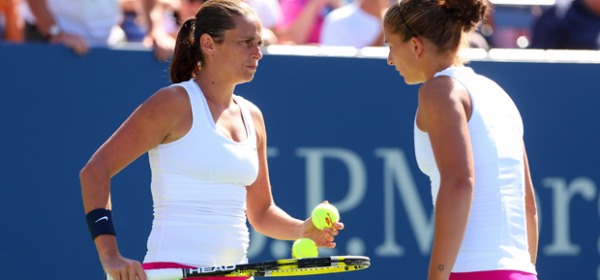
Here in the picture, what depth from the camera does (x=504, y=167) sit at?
344 cm

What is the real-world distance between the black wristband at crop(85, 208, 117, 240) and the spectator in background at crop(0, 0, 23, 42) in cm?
272

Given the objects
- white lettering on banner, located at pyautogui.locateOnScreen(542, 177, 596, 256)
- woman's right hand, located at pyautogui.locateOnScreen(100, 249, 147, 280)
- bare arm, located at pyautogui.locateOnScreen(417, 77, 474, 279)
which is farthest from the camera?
white lettering on banner, located at pyautogui.locateOnScreen(542, 177, 596, 256)

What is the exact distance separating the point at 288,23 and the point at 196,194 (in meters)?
4.24

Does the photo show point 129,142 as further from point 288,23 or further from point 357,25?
point 288,23

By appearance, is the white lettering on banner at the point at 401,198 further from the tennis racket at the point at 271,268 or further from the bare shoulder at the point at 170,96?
the bare shoulder at the point at 170,96

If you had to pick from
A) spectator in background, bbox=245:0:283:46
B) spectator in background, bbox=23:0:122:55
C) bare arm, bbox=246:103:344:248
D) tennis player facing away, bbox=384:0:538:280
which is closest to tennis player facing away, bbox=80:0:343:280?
bare arm, bbox=246:103:344:248

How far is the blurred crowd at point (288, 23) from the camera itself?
6121 mm

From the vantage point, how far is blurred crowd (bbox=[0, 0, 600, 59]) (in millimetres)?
6121

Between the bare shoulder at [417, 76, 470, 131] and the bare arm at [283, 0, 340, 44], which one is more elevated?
the bare arm at [283, 0, 340, 44]

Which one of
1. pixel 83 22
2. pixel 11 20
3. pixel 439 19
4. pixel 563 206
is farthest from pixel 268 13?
pixel 439 19

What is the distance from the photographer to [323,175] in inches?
243

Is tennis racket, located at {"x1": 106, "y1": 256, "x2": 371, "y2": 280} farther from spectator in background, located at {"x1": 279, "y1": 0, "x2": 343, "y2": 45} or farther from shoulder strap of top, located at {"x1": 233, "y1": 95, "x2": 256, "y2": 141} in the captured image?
spectator in background, located at {"x1": 279, "y1": 0, "x2": 343, "y2": 45}

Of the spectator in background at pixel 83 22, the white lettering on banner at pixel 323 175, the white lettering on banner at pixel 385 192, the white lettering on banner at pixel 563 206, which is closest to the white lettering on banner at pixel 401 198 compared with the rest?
the white lettering on banner at pixel 385 192

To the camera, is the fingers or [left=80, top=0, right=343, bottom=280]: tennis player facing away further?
[left=80, top=0, right=343, bottom=280]: tennis player facing away
